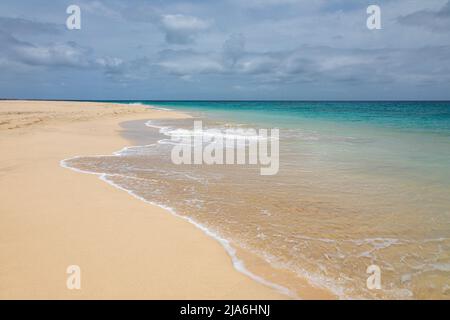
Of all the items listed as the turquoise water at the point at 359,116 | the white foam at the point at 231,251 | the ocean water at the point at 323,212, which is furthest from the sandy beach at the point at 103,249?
Answer: the turquoise water at the point at 359,116

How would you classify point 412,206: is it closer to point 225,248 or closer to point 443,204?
point 443,204

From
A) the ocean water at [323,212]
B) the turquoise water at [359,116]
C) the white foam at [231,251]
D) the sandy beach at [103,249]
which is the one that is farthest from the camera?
the turquoise water at [359,116]

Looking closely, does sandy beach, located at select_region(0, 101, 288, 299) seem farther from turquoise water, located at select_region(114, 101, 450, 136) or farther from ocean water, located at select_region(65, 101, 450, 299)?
turquoise water, located at select_region(114, 101, 450, 136)

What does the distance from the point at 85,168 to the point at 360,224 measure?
7065 mm

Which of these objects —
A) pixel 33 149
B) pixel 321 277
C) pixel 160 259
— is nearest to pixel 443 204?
pixel 321 277

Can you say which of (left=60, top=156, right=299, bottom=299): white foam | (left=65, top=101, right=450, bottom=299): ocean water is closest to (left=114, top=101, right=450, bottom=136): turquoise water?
(left=65, top=101, right=450, bottom=299): ocean water

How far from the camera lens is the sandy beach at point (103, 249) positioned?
3.37 m

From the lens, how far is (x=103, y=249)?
4.14 m

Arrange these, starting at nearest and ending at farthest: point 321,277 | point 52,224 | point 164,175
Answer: point 321,277 → point 52,224 → point 164,175

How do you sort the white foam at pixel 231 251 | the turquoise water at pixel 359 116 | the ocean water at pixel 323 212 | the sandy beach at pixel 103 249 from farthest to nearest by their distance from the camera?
the turquoise water at pixel 359 116
the ocean water at pixel 323 212
the white foam at pixel 231 251
the sandy beach at pixel 103 249

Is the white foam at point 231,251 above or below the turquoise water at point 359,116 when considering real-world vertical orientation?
below

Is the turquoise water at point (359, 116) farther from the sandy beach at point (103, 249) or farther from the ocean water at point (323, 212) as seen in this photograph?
the sandy beach at point (103, 249)
